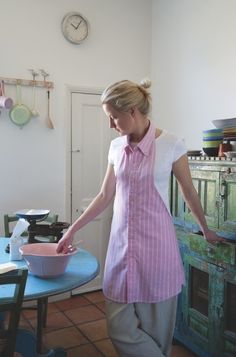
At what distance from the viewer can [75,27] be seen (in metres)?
3.38

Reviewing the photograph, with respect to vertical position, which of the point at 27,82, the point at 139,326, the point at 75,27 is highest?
the point at 75,27

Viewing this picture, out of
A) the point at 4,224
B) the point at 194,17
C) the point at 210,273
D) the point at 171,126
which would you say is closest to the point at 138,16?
the point at 194,17

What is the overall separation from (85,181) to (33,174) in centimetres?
51

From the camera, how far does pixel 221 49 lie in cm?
289

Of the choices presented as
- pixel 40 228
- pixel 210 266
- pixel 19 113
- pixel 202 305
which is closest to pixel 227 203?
pixel 210 266

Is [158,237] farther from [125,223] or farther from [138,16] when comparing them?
[138,16]

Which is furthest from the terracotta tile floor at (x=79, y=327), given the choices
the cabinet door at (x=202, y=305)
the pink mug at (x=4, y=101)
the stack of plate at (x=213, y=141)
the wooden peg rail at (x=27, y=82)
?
the wooden peg rail at (x=27, y=82)

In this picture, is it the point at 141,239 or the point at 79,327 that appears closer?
the point at 141,239

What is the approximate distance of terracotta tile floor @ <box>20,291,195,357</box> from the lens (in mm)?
2656

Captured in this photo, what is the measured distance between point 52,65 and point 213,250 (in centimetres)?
210

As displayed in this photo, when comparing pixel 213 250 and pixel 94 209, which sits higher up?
pixel 94 209

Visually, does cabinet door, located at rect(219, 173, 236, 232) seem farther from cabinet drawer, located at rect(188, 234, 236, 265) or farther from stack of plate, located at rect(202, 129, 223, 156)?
stack of plate, located at rect(202, 129, 223, 156)

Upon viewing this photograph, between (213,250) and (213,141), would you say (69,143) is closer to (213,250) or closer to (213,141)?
(213,141)

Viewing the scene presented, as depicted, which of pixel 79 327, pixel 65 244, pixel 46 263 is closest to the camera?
pixel 46 263
